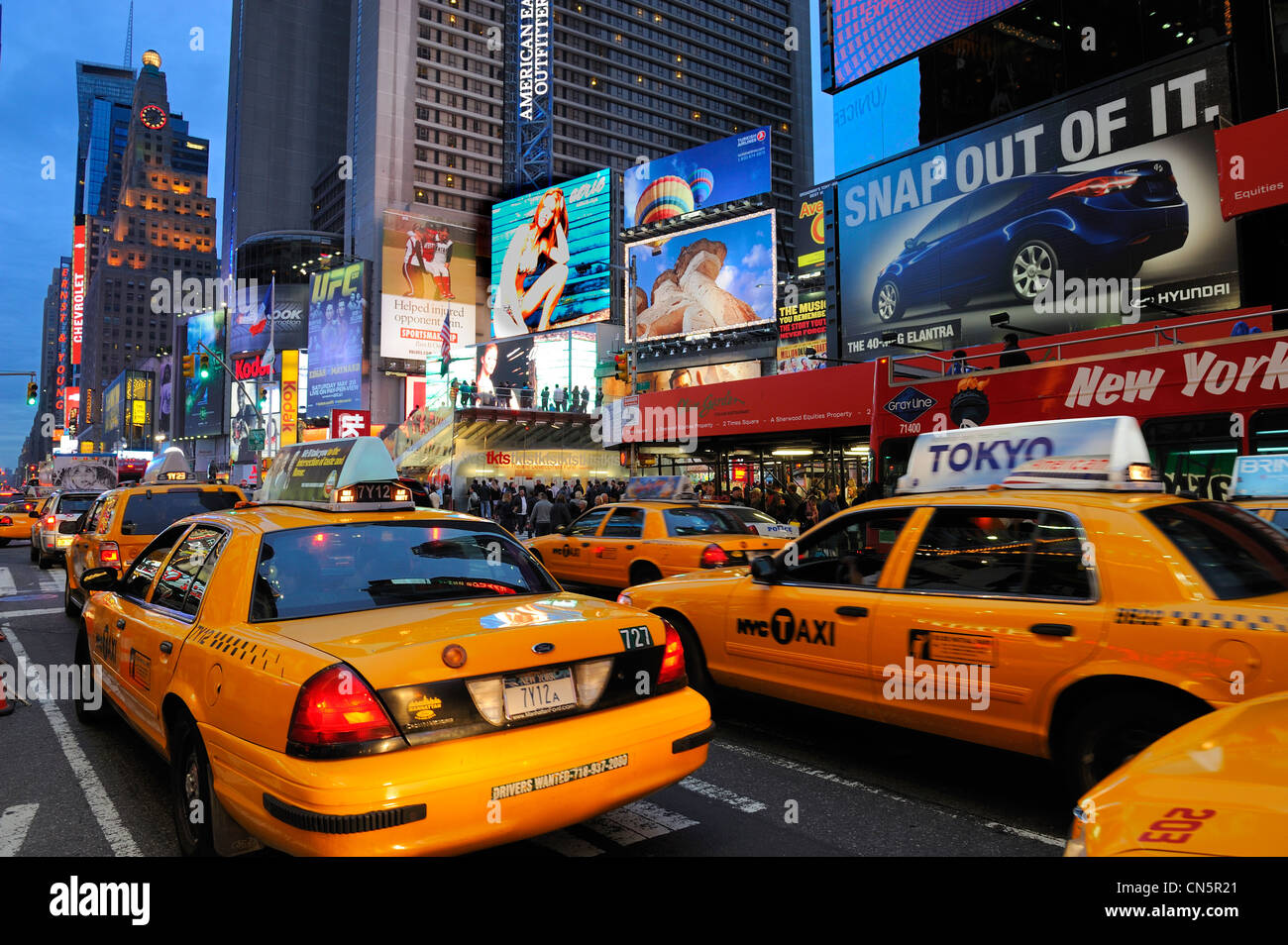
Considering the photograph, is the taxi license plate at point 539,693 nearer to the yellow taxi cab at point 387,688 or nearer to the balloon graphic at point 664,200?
the yellow taxi cab at point 387,688

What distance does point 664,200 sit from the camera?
55.2m

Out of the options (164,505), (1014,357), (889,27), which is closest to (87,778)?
(164,505)

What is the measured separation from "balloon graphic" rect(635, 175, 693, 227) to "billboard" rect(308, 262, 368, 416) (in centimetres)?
3177

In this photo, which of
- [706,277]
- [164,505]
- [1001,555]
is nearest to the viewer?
[1001,555]

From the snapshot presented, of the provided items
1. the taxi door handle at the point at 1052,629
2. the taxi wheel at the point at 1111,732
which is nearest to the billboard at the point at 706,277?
the taxi door handle at the point at 1052,629

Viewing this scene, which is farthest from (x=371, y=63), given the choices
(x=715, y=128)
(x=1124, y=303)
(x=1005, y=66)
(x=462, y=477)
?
(x=1124, y=303)

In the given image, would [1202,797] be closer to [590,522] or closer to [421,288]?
[590,522]

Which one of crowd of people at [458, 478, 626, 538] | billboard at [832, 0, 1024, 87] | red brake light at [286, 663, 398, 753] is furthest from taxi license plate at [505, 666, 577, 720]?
billboard at [832, 0, 1024, 87]

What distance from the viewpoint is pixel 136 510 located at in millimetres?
9773

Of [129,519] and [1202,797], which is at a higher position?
[129,519]

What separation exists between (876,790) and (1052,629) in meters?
1.31

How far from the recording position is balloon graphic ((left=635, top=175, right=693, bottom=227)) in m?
54.2

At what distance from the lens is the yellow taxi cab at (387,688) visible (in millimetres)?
2662

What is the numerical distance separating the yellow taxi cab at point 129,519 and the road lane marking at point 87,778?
2236 millimetres
